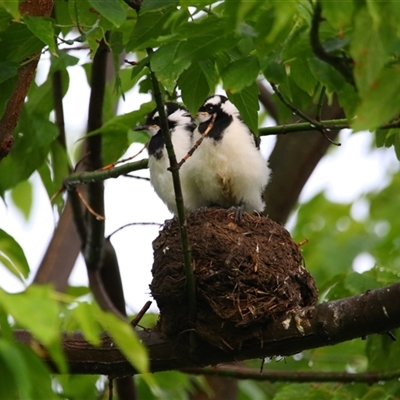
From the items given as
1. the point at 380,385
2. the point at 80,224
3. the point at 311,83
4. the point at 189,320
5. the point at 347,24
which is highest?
the point at 80,224

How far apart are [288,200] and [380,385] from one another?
194 centimetres

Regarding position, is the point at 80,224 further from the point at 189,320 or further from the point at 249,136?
the point at 189,320

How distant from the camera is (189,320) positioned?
4.44 m

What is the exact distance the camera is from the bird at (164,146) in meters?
5.84

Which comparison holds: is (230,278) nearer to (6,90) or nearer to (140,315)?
(140,315)

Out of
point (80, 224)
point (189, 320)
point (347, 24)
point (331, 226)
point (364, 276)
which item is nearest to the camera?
point (347, 24)

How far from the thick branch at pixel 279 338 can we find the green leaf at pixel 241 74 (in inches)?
44.6

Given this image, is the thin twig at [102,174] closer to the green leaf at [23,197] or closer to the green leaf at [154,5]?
the green leaf at [154,5]

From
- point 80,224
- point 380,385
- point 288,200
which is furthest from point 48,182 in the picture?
point 380,385

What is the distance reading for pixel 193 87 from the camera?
3.78 meters

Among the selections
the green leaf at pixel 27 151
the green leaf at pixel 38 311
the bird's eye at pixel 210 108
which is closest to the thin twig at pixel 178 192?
the green leaf at pixel 38 311

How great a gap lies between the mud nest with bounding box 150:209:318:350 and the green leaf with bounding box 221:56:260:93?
1.56 metres

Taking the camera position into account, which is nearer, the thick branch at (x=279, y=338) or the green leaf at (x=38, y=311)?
the green leaf at (x=38, y=311)

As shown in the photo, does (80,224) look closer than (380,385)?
No
